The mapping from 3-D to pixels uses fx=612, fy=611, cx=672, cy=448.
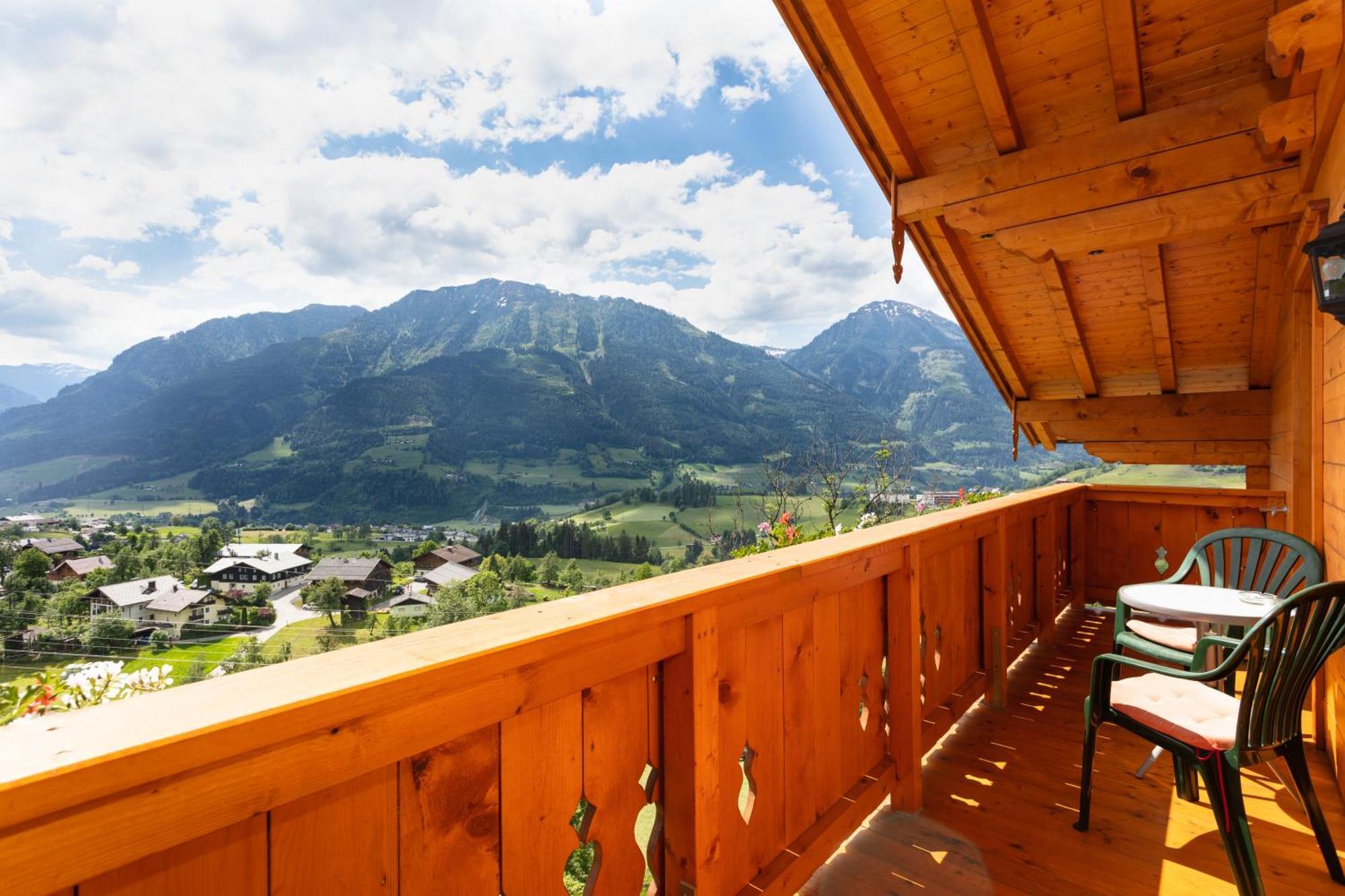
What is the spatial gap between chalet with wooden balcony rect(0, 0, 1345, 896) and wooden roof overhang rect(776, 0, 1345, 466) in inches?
0.7

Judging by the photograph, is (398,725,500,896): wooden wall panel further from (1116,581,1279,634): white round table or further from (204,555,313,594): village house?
(204,555,313,594): village house

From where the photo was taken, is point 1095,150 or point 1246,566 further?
point 1095,150

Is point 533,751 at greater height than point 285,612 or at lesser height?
greater

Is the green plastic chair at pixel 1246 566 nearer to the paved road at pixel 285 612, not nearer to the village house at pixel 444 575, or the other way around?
the village house at pixel 444 575

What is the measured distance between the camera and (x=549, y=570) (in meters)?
24.7

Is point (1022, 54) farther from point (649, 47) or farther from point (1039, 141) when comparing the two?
point (649, 47)

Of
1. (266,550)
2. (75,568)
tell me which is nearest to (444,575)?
(266,550)

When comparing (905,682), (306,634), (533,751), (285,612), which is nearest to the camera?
(533,751)

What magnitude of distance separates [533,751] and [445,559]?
24.1 metres

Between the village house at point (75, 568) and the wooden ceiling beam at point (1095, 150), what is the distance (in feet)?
56.1

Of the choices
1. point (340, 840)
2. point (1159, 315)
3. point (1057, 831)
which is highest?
point (1159, 315)

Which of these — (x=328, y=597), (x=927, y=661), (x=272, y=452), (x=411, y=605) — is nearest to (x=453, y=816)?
(x=927, y=661)

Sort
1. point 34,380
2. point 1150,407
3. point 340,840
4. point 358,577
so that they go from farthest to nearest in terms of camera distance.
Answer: point 34,380, point 358,577, point 1150,407, point 340,840

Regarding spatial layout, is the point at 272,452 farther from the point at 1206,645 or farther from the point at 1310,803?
the point at 1310,803
